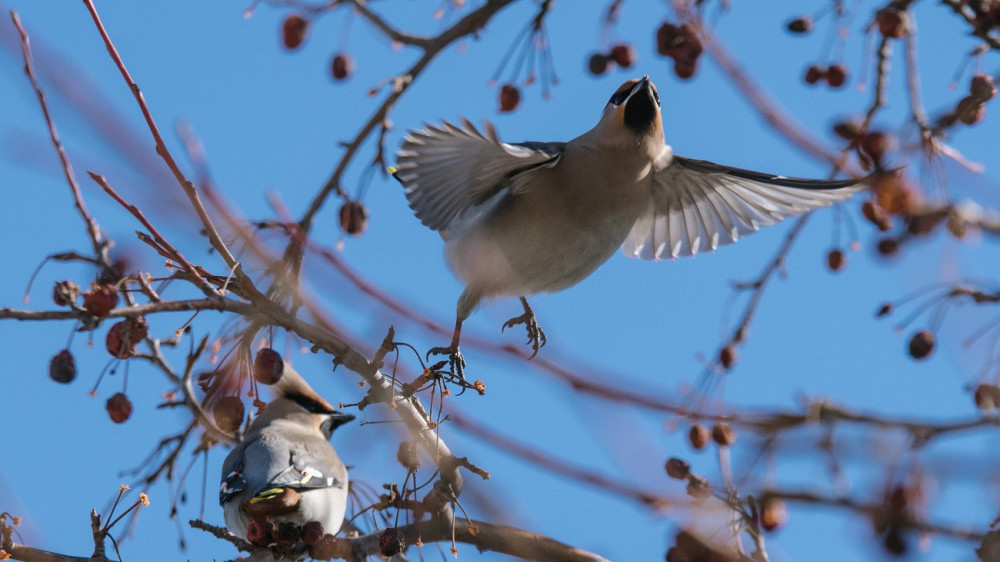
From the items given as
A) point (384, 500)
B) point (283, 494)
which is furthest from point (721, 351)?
point (283, 494)

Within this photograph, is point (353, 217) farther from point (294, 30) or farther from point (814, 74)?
point (814, 74)

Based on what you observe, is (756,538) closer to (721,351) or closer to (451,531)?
(451,531)

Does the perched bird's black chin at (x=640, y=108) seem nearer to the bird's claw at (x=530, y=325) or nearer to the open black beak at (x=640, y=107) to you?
the open black beak at (x=640, y=107)

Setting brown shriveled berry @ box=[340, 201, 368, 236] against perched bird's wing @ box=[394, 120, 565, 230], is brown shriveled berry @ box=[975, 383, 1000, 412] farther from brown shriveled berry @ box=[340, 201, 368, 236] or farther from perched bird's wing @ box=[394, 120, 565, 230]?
brown shriveled berry @ box=[340, 201, 368, 236]

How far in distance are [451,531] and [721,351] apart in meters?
1.15

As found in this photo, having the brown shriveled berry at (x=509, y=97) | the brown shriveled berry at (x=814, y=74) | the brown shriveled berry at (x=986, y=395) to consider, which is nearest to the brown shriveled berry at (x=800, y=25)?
the brown shriveled berry at (x=814, y=74)

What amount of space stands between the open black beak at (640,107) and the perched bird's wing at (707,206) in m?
0.33

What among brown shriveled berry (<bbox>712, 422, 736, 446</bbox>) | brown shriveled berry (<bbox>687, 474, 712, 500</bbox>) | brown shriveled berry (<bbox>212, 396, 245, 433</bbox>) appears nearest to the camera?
brown shriveled berry (<bbox>687, 474, 712, 500</bbox>)

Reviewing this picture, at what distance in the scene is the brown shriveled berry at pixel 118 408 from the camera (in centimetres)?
282

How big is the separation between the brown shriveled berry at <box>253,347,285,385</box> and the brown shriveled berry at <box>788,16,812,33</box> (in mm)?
2278

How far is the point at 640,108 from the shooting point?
11.7 ft

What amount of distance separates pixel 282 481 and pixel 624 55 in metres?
1.96

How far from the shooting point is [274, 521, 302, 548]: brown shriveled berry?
10.2 ft

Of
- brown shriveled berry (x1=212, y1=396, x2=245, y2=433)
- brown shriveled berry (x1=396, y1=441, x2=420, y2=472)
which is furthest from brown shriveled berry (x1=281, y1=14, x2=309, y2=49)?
brown shriveled berry (x1=396, y1=441, x2=420, y2=472)
